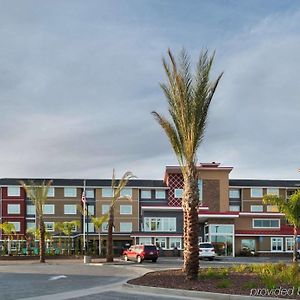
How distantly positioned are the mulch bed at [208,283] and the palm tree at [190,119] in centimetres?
68

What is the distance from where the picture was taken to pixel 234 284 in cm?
1775

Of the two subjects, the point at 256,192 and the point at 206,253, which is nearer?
the point at 206,253

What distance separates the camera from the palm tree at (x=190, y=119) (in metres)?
19.9

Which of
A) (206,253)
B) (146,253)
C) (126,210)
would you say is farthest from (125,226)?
(146,253)

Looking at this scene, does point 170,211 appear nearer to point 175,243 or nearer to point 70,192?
point 175,243

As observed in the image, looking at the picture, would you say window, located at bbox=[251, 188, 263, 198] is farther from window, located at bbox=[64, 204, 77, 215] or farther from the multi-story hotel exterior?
window, located at bbox=[64, 204, 77, 215]

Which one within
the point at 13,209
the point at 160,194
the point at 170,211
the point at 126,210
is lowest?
the point at 126,210

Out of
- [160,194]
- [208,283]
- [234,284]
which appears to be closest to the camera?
[234,284]

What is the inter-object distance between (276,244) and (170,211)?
13063 mm

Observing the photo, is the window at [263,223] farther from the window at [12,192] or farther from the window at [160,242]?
the window at [12,192]

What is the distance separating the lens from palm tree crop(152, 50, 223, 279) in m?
19.9

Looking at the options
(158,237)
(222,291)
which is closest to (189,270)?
(222,291)

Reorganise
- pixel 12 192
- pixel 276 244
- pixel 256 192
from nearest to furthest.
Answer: pixel 276 244
pixel 12 192
pixel 256 192

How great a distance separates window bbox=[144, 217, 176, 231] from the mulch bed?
1816 inches
